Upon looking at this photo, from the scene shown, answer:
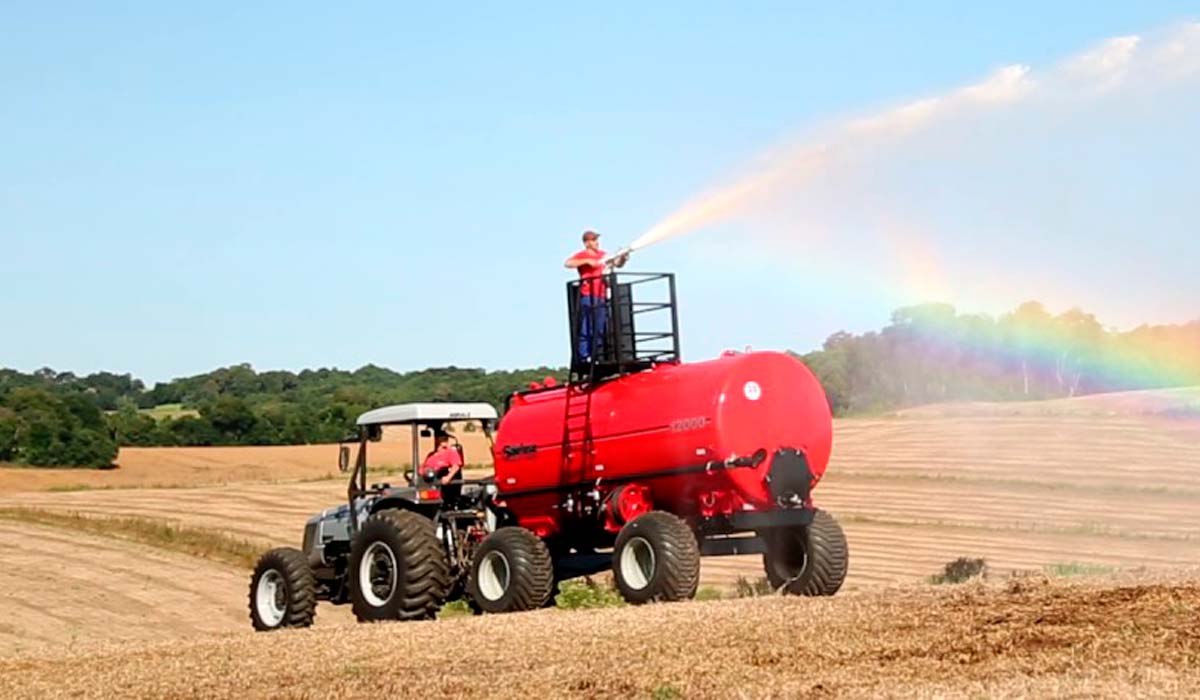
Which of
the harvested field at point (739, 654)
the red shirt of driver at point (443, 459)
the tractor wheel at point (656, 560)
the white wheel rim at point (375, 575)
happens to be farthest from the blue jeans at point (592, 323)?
the harvested field at point (739, 654)

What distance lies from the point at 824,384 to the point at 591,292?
93.8 feet

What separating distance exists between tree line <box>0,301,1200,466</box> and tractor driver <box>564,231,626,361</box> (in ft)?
7.10

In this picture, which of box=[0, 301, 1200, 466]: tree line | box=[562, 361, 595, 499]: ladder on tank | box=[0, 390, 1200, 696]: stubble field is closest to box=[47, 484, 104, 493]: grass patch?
box=[0, 390, 1200, 696]: stubble field

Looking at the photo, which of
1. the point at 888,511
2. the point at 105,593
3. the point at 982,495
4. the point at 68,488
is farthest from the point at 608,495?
the point at 68,488

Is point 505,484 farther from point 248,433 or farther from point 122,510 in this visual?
point 248,433

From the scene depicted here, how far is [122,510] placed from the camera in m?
49.8

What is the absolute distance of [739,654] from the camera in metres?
12.4

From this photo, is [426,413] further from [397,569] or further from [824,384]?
[824,384]

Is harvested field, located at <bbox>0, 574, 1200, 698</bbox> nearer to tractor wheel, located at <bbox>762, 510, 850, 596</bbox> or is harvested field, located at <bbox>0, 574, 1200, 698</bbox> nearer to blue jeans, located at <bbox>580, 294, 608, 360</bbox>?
tractor wheel, located at <bbox>762, 510, 850, 596</bbox>

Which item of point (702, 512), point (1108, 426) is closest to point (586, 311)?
point (702, 512)

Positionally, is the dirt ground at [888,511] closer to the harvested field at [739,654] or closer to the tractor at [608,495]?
the tractor at [608,495]

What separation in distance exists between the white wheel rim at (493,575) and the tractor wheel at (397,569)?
47 cm

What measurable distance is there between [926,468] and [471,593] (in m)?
33.5

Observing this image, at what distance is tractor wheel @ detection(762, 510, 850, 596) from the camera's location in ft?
64.1
